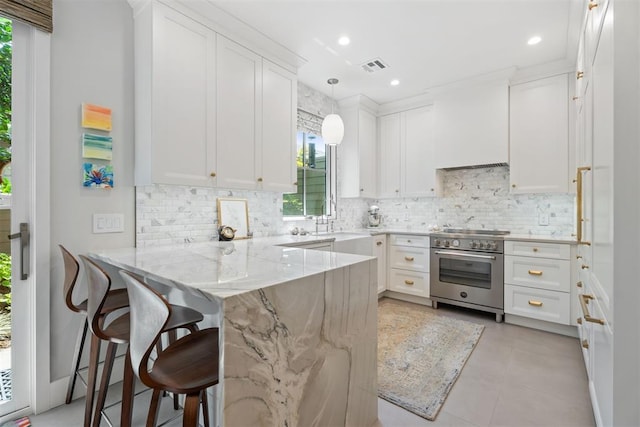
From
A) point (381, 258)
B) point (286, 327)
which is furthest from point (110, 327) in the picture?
point (381, 258)

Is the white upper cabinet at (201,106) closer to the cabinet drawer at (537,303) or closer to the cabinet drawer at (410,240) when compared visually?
the cabinet drawer at (410,240)

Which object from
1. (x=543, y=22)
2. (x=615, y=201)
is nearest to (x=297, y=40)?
(x=543, y=22)

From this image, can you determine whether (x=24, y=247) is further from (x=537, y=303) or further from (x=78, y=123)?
(x=537, y=303)

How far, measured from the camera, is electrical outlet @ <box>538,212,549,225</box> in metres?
3.49

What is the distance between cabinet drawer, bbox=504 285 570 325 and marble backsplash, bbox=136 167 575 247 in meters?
0.77

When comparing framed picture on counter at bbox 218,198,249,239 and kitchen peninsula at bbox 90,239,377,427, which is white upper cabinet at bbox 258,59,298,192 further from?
kitchen peninsula at bbox 90,239,377,427

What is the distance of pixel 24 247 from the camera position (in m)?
1.77

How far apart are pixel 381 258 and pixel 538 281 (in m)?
1.71

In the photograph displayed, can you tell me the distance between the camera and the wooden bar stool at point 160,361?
954mm

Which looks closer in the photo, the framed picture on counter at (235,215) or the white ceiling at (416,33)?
the white ceiling at (416,33)

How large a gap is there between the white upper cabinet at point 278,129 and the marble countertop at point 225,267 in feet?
4.11

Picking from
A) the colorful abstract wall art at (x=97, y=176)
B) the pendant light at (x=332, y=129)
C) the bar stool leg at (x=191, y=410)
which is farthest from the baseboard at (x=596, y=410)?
the colorful abstract wall art at (x=97, y=176)

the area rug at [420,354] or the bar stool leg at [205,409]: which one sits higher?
the bar stool leg at [205,409]

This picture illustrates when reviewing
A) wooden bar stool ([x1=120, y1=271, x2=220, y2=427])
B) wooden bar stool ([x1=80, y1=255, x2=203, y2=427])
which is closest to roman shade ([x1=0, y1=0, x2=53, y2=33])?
wooden bar stool ([x1=80, y1=255, x2=203, y2=427])
